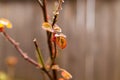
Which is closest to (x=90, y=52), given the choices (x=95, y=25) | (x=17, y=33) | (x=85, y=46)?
(x=85, y=46)

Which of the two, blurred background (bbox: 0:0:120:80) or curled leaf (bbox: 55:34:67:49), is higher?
curled leaf (bbox: 55:34:67:49)

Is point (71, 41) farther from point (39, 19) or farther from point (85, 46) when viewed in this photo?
point (39, 19)

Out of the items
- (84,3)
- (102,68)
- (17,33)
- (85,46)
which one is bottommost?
(102,68)

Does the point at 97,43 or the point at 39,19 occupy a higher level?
the point at 39,19

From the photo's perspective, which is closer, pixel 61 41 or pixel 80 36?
pixel 61 41

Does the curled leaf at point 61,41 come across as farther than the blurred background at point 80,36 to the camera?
No

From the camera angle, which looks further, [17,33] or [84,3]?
[17,33]

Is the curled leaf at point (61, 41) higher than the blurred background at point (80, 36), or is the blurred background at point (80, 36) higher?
the curled leaf at point (61, 41)

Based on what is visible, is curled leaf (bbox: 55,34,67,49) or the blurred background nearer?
curled leaf (bbox: 55,34,67,49)
